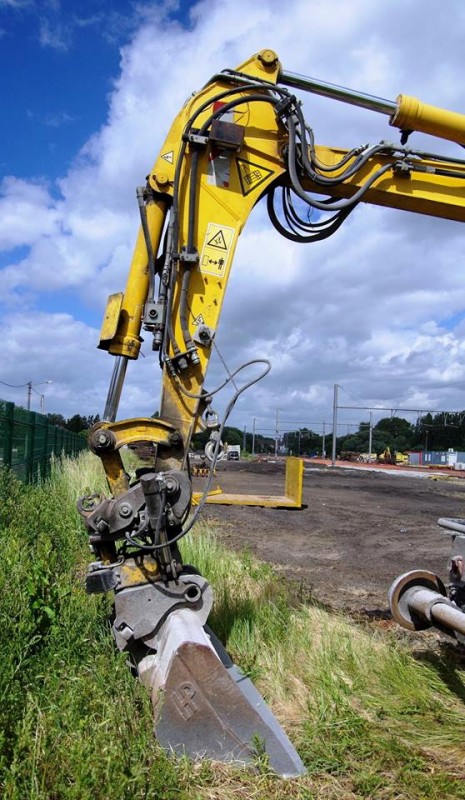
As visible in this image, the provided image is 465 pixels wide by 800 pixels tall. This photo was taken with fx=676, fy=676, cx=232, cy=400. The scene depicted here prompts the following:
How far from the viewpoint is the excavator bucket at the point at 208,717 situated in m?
3.30

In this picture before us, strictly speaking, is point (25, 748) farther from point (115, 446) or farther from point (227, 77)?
point (227, 77)

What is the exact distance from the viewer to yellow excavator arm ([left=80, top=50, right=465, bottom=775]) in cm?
409

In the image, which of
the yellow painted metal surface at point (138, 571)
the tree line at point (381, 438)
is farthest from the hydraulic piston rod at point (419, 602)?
the tree line at point (381, 438)

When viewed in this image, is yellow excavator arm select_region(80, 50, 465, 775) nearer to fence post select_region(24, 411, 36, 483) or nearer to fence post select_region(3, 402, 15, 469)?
fence post select_region(3, 402, 15, 469)

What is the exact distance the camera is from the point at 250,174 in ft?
15.8

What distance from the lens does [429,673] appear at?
4.58 meters

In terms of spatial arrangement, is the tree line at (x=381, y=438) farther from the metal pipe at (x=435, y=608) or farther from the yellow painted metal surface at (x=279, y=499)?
the metal pipe at (x=435, y=608)

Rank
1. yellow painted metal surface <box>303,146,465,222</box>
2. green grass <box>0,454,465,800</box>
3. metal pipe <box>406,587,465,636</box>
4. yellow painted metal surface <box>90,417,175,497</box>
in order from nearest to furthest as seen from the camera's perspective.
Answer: green grass <box>0,454,465,800</box>
metal pipe <box>406,587,465,636</box>
yellow painted metal surface <box>90,417,175,497</box>
yellow painted metal surface <box>303,146,465,222</box>

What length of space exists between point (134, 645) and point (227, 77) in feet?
12.8

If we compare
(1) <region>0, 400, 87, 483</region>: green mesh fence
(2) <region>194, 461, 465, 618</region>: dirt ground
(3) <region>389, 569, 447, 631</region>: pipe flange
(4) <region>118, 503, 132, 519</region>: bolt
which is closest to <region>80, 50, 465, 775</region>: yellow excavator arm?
(4) <region>118, 503, 132, 519</region>: bolt

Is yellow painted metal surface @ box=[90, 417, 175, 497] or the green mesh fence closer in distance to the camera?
yellow painted metal surface @ box=[90, 417, 175, 497]

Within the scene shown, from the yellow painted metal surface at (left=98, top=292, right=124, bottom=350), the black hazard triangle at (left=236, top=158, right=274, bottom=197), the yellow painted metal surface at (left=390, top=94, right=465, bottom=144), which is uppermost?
the yellow painted metal surface at (left=390, top=94, right=465, bottom=144)

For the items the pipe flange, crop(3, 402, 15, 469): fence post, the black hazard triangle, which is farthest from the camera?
crop(3, 402, 15, 469): fence post

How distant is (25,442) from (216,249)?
8.89 m
